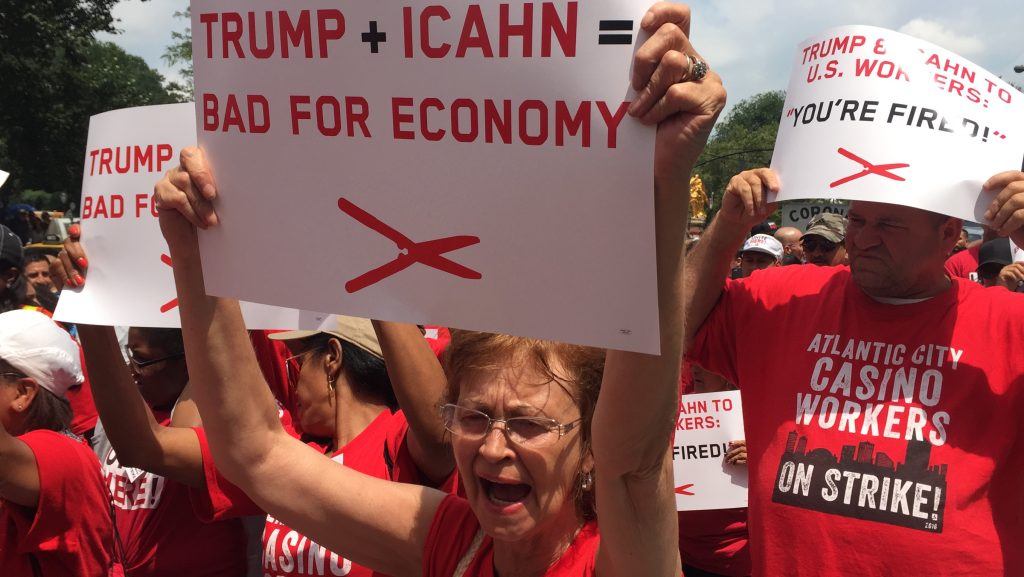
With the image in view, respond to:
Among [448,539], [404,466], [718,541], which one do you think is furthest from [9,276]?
[448,539]

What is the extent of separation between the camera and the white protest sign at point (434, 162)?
120 centimetres

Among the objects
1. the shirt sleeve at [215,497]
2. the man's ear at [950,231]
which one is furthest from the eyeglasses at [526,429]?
the man's ear at [950,231]

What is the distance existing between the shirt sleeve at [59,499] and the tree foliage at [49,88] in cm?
2755

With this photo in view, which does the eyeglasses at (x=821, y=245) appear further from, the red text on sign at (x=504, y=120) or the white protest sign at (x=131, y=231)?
the red text on sign at (x=504, y=120)

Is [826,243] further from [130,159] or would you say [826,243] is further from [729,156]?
[729,156]

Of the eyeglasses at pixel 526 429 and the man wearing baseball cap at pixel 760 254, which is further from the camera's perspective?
the man wearing baseball cap at pixel 760 254

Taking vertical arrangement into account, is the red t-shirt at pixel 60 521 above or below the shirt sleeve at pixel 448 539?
below

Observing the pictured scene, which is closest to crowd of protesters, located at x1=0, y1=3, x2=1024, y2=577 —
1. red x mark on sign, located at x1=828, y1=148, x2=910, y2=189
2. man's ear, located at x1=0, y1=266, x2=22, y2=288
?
red x mark on sign, located at x1=828, y1=148, x2=910, y2=189

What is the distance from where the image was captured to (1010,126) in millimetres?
2430

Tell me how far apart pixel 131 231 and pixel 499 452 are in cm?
142

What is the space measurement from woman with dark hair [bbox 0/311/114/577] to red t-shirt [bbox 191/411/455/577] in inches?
12.8

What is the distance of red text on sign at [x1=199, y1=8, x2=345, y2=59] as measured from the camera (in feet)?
4.70

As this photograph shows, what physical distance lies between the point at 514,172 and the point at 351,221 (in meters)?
0.33

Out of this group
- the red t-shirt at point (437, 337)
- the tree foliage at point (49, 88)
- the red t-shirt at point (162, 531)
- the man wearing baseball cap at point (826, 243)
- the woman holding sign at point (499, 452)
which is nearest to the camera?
the woman holding sign at point (499, 452)
